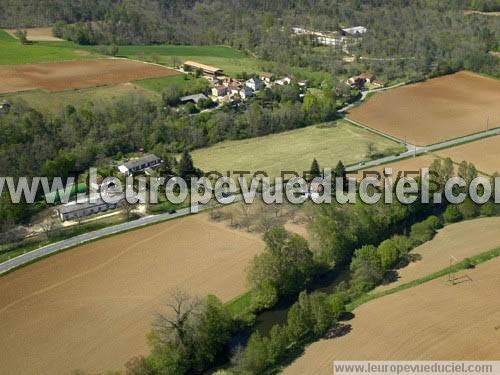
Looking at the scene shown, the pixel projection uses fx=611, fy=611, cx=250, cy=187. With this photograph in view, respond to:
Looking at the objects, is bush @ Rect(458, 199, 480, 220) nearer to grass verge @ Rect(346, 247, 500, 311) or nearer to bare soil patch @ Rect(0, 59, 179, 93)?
grass verge @ Rect(346, 247, 500, 311)

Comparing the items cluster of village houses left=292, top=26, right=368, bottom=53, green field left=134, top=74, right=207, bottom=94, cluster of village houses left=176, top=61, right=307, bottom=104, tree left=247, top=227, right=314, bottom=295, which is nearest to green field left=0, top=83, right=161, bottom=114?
green field left=134, top=74, right=207, bottom=94

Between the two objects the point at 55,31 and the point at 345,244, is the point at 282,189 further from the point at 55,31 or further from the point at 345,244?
the point at 55,31

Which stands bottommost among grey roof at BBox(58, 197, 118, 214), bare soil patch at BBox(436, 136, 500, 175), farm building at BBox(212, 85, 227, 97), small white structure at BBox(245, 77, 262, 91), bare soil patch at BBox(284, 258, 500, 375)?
bare soil patch at BBox(284, 258, 500, 375)

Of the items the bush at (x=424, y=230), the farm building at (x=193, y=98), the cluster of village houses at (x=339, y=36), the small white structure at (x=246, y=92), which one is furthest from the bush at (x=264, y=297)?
the cluster of village houses at (x=339, y=36)

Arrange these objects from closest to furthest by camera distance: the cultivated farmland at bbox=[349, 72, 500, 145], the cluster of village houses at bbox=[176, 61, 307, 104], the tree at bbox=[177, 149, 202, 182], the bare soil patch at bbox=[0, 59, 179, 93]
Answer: the tree at bbox=[177, 149, 202, 182] < the cultivated farmland at bbox=[349, 72, 500, 145] < the cluster of village houses at bbox=[176, 61, 307, 104] < the bare soil patch at bbox=[0, 59, 179, 93]

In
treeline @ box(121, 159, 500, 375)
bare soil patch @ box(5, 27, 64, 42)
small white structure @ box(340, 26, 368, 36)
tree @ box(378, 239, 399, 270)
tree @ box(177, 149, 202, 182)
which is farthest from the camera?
small white structure @ box(340, 26, 368, 36)

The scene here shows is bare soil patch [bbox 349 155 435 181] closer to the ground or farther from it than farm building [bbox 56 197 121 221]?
farther from it

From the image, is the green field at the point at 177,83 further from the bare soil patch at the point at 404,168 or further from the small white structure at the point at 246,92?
the bare soil patch at the point at 404,168
